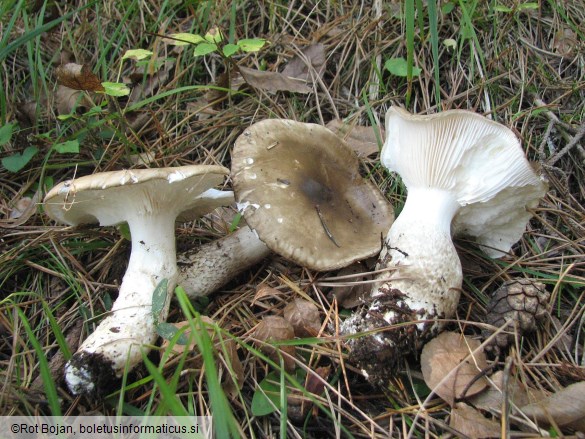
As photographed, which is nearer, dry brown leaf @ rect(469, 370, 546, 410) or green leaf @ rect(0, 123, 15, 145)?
dry brown leaf @ rect(469, 370, 546, 410)

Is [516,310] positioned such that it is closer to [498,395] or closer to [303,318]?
[498,395]

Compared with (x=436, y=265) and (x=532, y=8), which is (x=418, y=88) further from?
(x=436, y=265)

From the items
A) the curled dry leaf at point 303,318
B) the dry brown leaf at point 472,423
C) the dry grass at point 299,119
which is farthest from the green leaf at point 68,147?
the dry brown leaf at point 472,423

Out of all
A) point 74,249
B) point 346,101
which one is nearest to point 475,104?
point 346,101

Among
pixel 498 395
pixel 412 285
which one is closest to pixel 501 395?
pixel 498 395

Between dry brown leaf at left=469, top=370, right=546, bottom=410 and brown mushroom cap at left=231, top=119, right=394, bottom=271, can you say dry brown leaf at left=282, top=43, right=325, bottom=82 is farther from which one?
dry brown leaf at left=469, top=370, right=546, bottom=410

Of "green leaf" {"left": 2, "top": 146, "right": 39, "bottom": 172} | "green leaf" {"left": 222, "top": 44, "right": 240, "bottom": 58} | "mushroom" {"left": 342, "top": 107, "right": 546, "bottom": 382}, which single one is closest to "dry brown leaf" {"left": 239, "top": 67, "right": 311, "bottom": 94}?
→ "green leaf" {"left": 222, "top": 44, "right": 240, "bottom": 58}

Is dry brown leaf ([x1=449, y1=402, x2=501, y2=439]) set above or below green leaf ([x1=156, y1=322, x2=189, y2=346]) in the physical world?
below

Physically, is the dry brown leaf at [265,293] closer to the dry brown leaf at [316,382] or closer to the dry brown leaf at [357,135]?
the dry brown leaf at [316,382]
